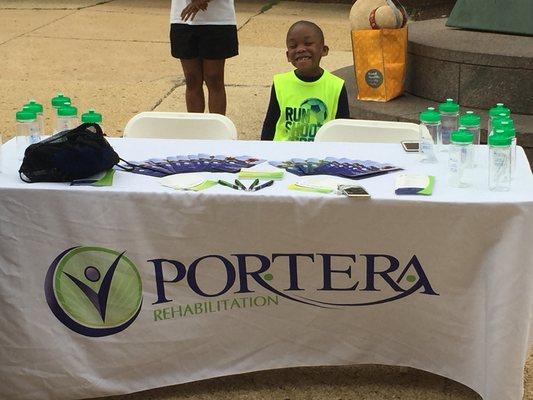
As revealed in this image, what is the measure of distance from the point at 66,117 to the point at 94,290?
0.94 metres

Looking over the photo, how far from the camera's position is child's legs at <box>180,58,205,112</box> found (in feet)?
20.4

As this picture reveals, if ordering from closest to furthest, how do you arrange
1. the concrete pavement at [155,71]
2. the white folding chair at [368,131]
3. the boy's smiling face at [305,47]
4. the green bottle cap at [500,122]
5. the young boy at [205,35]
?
the green bottle cap at [500,122], the concrete pavement at [155,71], the white folding chair at [368,131], the boy's smiling face at [305,47], the young boy at [205,35]

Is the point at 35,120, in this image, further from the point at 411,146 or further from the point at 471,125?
the point at 471,125

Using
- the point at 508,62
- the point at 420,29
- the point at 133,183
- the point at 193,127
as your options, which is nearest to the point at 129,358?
the point at 133,183

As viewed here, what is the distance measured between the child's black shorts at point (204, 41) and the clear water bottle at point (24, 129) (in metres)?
2.09

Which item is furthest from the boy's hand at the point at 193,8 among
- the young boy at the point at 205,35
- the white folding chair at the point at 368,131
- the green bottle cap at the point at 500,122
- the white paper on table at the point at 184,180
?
the green bottle cap at the point at 500,122

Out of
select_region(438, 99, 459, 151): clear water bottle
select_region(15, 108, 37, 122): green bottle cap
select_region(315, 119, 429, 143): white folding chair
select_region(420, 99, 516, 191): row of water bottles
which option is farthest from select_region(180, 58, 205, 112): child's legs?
select_region(420, 99, 516, 191): row of water bottles

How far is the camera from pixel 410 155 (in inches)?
155

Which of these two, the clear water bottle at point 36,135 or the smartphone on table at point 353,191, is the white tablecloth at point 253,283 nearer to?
the smartphone on table at point 353,191

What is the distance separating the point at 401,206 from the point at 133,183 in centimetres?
101

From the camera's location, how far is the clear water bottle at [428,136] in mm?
3834

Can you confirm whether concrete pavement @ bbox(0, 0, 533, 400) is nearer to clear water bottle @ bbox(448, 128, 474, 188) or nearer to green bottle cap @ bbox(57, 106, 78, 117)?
clear water bottle @ bbox(448, 128, 474, 188)

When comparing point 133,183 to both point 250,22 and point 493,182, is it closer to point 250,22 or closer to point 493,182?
point 493,182

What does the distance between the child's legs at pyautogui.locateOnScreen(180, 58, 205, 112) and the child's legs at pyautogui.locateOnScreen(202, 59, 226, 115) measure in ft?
0.13
